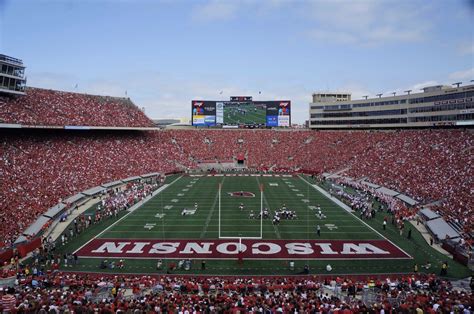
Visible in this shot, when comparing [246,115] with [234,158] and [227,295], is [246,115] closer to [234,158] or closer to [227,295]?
[234,158]

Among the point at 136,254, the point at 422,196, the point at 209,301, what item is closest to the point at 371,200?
the point at 422,196

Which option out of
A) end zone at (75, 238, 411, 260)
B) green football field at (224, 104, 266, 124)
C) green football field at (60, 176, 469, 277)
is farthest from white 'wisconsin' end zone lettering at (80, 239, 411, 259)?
green football field at (224, 104, 266, 124)

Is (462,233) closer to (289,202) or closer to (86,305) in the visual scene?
(289,202)

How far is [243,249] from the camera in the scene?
68.8ft

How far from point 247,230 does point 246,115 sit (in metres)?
46.9

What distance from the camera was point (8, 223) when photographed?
22359 millimetres

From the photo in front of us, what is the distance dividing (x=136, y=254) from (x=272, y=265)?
6.86m

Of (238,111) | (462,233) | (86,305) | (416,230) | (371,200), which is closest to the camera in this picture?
(86,305)

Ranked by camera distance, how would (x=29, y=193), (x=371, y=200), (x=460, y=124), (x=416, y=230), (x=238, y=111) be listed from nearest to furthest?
(x=416, y=230), (x=29, y=193), (x=371, y=200), (x=460, y=124), (x=238, y=111)

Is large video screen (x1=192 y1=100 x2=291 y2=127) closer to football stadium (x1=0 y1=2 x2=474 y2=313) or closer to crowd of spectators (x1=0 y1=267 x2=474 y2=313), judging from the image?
football stadium (x1=0 y1=2 x2=474 y2=313)

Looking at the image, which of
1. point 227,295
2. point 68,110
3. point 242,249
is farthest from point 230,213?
point 68,110

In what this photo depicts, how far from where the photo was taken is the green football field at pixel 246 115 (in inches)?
2741

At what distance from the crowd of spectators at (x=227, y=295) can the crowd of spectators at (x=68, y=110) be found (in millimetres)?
24200

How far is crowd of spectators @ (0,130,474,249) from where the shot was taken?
2803 centimetres
